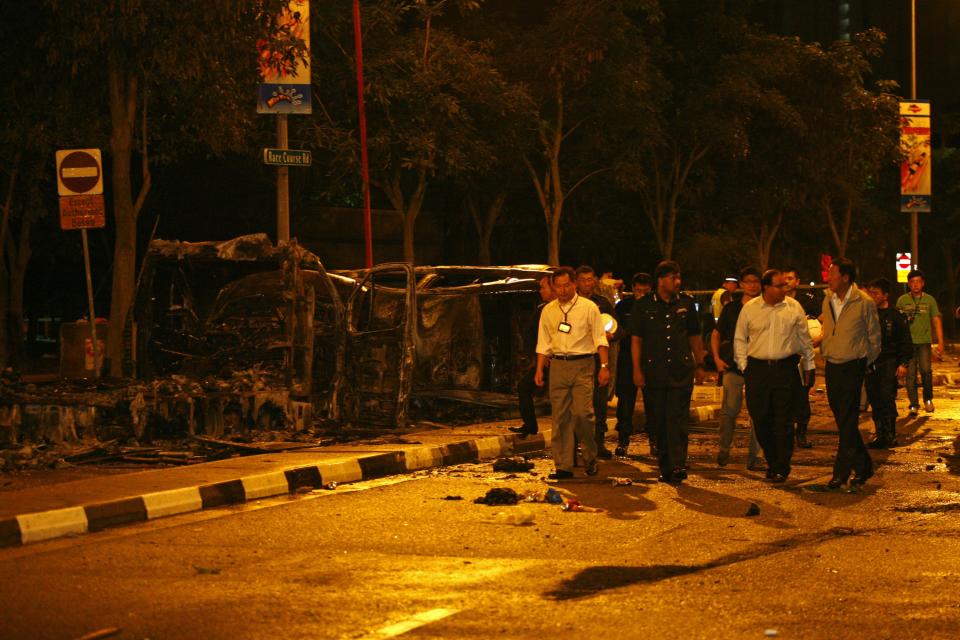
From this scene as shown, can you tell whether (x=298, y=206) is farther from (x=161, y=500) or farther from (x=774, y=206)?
(x=161, y=500)

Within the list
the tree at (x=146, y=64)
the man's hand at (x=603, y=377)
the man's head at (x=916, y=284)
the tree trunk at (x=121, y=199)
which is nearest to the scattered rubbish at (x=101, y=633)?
the man's hand at (x=603, y=377)

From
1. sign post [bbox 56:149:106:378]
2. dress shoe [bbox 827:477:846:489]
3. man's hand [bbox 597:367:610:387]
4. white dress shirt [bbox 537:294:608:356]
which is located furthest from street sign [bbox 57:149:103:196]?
dress shoe [bbox 827:477:846:489]

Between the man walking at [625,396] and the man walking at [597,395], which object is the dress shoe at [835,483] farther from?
the man walking at [625,396]

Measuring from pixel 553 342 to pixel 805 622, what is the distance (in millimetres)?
5568

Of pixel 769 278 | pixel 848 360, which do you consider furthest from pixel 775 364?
pixel 769 278

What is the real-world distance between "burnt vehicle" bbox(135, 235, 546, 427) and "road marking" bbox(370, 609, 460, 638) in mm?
7633

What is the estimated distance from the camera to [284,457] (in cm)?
1250

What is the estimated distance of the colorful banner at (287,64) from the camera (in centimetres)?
1836

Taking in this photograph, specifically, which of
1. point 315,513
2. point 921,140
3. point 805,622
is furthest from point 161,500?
point 921,140

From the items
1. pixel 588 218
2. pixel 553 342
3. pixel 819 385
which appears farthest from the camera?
pixel 588 218

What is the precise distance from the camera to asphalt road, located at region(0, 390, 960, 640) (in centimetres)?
621

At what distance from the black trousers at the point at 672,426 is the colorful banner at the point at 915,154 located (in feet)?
73.7

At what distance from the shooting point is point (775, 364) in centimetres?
1111

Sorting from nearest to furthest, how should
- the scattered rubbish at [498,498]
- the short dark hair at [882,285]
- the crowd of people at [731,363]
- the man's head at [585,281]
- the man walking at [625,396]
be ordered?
the scattered rubbish at [498,498] → the crowd of people at [731,363] → the man's head at [585,281] → the man walking at [625,396] → the short dark hair at [882,285]
